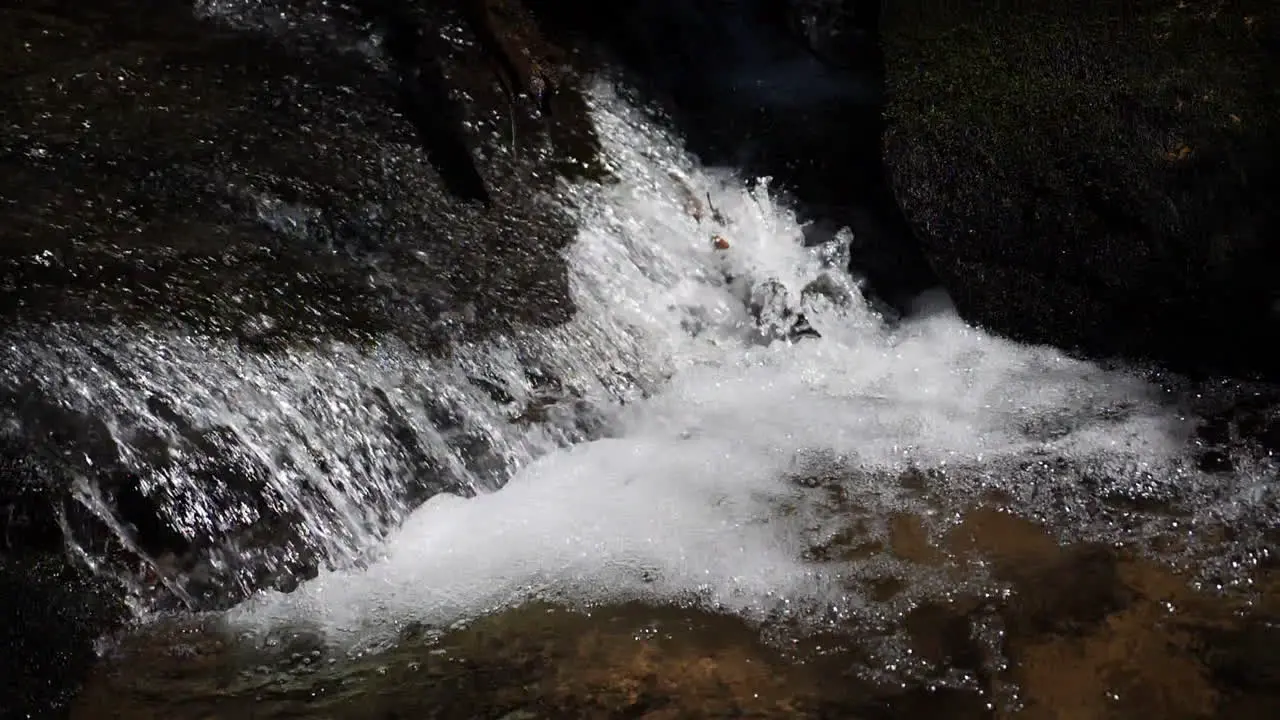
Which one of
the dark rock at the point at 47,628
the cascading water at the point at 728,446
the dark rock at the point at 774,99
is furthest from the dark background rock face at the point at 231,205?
the dark rock at the point at 774,99

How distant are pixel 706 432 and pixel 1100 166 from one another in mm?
1535

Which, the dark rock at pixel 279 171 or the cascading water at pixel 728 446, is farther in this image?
the dark rock at pixel 279 171

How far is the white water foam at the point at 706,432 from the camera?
2.94 meters

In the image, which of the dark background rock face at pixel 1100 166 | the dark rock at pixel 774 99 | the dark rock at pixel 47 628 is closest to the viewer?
the dark rock at pixel 47 628

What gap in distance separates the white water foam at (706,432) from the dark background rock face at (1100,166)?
24 cm

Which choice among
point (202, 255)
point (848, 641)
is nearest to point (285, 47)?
point (202, 255)

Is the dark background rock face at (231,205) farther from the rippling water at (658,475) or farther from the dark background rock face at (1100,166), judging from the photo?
the dark background rock face at (1100,166)

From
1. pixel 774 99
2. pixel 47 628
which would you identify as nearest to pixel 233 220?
pixel 47 628

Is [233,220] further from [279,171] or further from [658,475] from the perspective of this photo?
[658,475]

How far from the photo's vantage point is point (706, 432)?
3.61 meters

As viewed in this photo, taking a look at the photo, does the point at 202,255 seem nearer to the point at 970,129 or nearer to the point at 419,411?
the point at 419,411

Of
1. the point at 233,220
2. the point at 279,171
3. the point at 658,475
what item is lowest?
the point at 658,475

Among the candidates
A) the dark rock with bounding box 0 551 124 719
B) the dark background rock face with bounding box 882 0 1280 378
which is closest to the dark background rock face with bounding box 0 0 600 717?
the dark rock with bounding box 0 551 124 719

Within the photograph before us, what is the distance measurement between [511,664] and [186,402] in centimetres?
130
